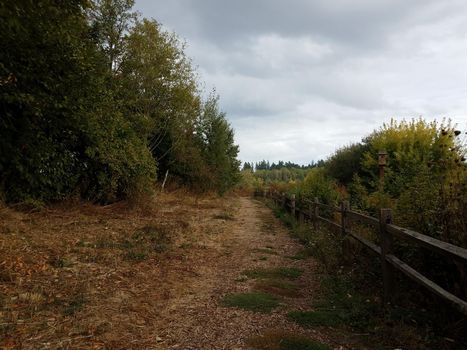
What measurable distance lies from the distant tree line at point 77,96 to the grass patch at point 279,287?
6.58m

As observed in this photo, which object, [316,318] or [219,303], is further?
[219,303]

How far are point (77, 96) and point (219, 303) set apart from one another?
752 cm

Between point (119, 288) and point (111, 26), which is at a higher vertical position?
point (111, 26)

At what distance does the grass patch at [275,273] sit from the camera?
22.8 ft

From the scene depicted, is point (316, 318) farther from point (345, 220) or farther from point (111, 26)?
point (111, 26)

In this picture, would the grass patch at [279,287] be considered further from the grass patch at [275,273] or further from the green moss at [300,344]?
the green moss at [300,344]

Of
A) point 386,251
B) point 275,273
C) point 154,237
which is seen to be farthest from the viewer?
point 154,237

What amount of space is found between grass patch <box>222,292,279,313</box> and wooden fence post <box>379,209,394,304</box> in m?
1.60

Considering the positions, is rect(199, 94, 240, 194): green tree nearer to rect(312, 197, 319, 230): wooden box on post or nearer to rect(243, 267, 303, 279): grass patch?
rect(312, 197, 319, 230): wooden box on post

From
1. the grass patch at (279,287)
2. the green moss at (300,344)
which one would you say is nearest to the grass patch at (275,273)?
the grass patch at (279,287)

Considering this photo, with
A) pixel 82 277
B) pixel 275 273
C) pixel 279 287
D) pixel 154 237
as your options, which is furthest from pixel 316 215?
pixel 82 277

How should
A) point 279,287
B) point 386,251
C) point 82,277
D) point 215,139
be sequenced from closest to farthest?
1. point 386,251
2. point 82,277
3. point 279,287
4. point 215,139

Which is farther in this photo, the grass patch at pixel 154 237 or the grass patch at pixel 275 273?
the grass patch at pixel 154 237

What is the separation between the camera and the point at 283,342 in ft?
12.9
